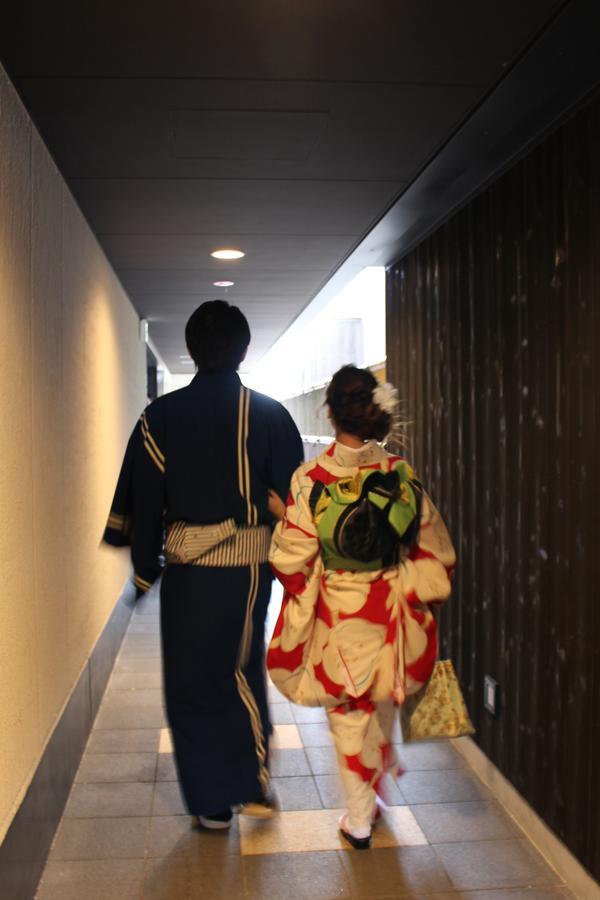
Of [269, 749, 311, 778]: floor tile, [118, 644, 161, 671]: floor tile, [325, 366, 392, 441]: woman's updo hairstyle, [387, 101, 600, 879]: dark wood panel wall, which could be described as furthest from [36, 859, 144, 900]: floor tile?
[118, 644, 161, 671]: floor tile

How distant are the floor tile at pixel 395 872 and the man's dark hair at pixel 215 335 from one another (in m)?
1.55

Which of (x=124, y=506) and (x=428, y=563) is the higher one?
(x=124, y=506)

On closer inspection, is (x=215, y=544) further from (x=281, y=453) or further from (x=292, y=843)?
(x=292, y=843)

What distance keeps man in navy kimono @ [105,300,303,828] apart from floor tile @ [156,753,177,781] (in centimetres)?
48

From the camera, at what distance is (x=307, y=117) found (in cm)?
256

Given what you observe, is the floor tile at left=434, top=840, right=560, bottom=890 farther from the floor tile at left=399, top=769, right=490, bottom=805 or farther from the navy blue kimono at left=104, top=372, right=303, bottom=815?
the navy blue kimono at left=104, top=372, right=303, bottom=815

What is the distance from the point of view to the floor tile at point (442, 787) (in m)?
3.09

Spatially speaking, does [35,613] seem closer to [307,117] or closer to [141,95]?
[141,95]

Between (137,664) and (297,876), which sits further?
(137,664)

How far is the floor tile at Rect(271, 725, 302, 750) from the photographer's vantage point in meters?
3.71

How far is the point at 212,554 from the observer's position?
2754 millimetres

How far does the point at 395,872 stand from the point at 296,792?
66 centimetres

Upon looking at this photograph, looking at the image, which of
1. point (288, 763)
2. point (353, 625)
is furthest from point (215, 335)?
point (288, 763)

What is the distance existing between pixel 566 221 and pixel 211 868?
6.92ft
